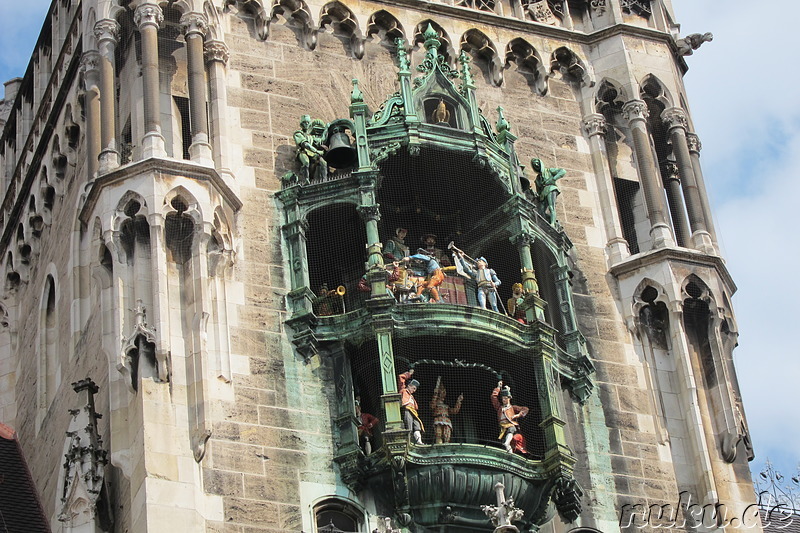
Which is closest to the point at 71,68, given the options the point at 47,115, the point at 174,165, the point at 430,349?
the point at 47,115

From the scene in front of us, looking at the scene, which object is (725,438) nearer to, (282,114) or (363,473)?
(363,473)

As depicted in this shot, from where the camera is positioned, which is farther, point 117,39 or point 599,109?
point 599,109

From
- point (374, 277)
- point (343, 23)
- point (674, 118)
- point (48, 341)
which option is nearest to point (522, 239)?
point (374, 277)

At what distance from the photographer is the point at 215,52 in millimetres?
26234

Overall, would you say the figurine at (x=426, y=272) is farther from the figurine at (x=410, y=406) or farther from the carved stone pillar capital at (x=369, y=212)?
the figurine at (x=410, y=406)

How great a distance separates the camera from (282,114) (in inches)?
1038

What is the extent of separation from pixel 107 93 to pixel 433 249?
12.8 feet

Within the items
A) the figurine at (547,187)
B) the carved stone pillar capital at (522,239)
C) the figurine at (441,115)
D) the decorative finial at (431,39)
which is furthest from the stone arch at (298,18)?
the carved stone pillar capital at (522,239)

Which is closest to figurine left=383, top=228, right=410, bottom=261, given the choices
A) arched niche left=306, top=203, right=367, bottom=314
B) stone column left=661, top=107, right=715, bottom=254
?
arched niche left=306, top=203, right=367, bottom=314

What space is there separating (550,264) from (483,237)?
792 millimetres

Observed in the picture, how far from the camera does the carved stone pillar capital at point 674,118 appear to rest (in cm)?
2791

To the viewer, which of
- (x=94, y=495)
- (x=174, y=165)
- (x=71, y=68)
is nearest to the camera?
(x=94, y=495)

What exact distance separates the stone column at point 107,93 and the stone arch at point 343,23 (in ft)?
9.06

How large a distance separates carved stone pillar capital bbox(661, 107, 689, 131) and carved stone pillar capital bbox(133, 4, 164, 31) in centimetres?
618
